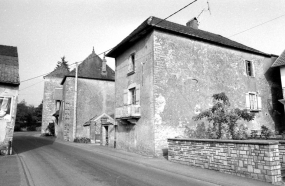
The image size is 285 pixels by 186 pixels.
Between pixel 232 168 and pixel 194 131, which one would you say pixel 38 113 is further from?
pixel 232 168

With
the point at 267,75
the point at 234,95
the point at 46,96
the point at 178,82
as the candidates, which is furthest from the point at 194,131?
the point at 46,96

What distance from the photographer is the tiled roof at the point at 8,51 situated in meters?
14.6

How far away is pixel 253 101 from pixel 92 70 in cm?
1825

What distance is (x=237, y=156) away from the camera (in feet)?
26.9

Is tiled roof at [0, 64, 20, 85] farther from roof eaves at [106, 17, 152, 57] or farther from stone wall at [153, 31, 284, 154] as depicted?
stone wall at [153, 31, 284, 154]

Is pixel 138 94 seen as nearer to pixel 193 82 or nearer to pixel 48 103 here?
pixel 193 82

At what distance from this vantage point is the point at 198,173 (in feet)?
28.1

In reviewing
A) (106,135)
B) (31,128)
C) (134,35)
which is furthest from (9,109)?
(31,128)

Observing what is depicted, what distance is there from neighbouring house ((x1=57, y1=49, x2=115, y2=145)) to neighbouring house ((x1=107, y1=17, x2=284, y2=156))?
876 centimetres

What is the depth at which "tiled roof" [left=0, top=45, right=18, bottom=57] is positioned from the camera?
14648mm

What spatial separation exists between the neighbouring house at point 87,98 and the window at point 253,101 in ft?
46.6

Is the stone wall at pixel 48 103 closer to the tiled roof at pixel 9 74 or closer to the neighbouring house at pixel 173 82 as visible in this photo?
the neighbouring house at pixel 173 82

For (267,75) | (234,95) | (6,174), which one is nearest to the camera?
(6,174)

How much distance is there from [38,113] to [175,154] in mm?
64590
